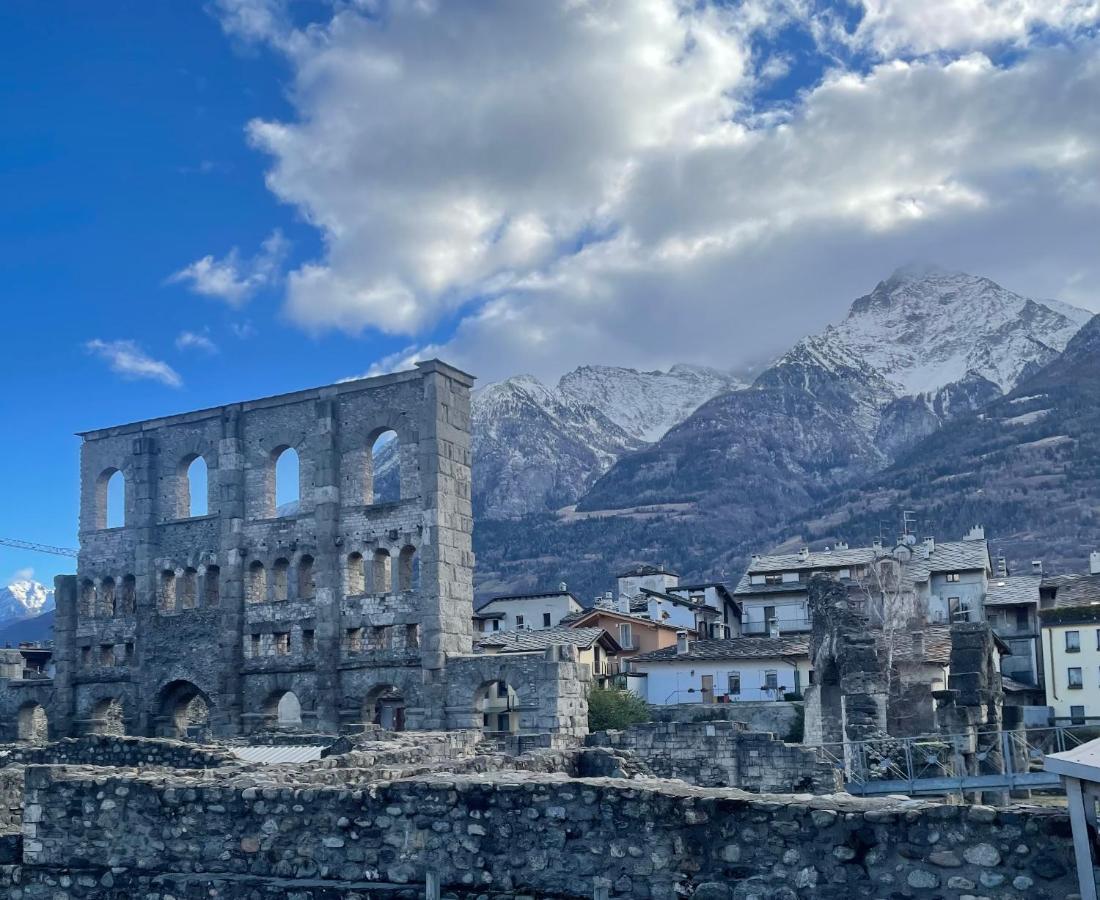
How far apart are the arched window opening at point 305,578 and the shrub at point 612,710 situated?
43.9 feet

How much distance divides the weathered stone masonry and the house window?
43.7 metres

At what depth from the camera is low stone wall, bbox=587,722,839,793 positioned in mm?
22781

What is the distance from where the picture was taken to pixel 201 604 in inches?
1913

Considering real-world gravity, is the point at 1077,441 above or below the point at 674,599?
above

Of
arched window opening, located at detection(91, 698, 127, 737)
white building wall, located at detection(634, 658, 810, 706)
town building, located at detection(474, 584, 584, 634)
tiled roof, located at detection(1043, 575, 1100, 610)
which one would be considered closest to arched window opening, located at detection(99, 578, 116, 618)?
arched window opening, located at detection(91, 698, 127, 737)

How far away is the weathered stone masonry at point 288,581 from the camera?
42.6 meters

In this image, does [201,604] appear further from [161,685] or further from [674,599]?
[674,599]

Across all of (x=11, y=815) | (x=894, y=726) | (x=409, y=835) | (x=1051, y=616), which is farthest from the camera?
(x=1051, y=616)

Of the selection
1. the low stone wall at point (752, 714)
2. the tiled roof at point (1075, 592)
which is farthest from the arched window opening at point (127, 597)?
the tiled roof at point (1075, 592)

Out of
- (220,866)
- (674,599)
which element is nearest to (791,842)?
(220,866)

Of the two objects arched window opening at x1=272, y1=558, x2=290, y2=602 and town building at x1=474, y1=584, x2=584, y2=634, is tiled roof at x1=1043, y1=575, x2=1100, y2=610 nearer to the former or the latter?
town building at x1=474, y1=584, x2=584, y2=634

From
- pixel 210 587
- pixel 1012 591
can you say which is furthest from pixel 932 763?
pixel 1012 591

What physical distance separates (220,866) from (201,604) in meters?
39.0

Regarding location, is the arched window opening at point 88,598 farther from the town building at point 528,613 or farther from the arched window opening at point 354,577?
the town building at point 528,613
